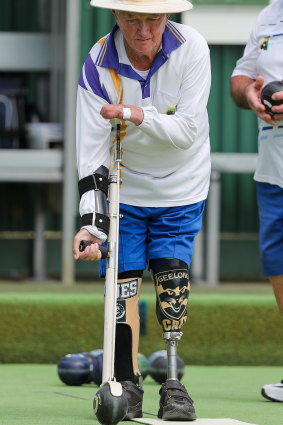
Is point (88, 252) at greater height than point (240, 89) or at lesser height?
lesser

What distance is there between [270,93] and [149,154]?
2.37 feet

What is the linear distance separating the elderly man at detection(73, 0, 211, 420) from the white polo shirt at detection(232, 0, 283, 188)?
0.48 meters

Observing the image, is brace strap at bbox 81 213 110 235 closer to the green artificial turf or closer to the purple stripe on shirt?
the purple stripe on shirt

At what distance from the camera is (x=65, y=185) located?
27.7 feet

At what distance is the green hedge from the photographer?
5973 mm

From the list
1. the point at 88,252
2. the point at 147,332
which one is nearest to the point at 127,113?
the point at 88,252

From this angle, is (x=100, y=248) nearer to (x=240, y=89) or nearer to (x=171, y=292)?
(x=171, y=292)

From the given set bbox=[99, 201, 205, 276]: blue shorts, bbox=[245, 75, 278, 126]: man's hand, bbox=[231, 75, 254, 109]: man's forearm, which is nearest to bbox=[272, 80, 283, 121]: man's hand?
bbox=[245, 75, 278, 126]: man's hand

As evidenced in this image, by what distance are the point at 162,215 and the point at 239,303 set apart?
2406mm

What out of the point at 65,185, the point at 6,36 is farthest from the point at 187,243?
the point at 6,36

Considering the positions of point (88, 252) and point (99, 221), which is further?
point (99, 221)

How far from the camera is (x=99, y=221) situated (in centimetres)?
349

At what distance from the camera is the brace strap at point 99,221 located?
137 inches

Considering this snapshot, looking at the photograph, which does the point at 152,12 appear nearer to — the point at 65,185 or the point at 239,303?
the point at 239,303
